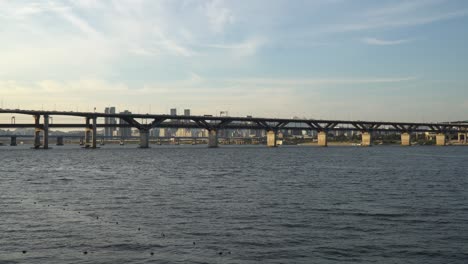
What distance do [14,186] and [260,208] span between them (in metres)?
25.6

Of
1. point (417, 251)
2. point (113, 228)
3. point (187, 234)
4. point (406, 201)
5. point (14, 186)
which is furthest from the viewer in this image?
point (14, 186)

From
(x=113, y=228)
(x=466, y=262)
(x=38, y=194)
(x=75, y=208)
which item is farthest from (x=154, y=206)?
(x=466, y=262)

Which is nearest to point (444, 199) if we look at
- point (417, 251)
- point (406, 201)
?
point (406, 201)

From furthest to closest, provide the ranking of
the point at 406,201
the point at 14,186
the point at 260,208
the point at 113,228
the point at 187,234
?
the point at 14,186
the point at 406,201
the point at 260,208
the point at 113,228
the point at 187,234

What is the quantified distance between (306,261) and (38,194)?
89.0 ft

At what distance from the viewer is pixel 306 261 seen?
18.6 meters

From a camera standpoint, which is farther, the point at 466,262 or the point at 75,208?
the point at 75,208

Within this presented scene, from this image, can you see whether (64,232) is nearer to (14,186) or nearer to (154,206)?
(154,206)

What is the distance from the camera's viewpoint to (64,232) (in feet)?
77.9

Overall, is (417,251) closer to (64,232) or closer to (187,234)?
(187,234)

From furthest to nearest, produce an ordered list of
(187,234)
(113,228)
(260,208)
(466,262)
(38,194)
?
(38,194), (260,208), (113,228), (187,234), (466,262)

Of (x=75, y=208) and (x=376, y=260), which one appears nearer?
(x=376, y=260)

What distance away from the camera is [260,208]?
103 ft

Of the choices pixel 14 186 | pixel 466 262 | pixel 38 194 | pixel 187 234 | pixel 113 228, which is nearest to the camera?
pixel 466 262
